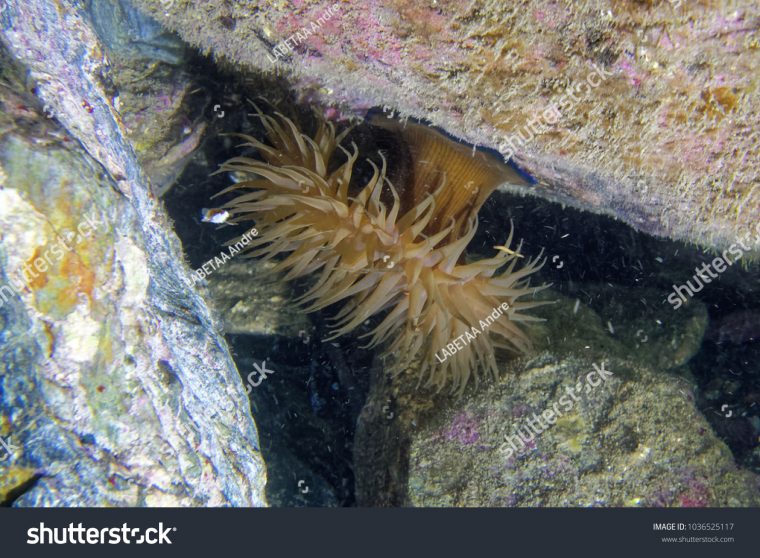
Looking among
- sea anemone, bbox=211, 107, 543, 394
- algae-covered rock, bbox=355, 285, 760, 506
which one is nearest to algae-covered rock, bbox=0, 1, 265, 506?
sea anemone, bbox=211, 107, 543, 394

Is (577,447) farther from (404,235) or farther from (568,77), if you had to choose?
(568,77)

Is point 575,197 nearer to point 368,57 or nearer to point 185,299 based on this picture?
point 368,57

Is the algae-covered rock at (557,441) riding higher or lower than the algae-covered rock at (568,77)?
lower

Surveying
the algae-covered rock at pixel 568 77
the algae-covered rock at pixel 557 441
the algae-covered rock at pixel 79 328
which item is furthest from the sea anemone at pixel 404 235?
the algae-covered rock at pixel 79 328

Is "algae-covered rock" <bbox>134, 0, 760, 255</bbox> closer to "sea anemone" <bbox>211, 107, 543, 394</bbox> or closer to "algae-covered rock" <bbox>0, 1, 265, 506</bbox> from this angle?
"sea anemone" <bbox>211, 107, 543, 394</bbox>

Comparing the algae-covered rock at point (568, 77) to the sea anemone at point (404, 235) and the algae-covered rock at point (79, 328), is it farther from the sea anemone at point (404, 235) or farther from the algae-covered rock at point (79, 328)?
the algae-covered rock at point (79, 328)

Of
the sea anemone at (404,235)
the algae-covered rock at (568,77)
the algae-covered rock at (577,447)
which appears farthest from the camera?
the sea anemone at (404,235)
